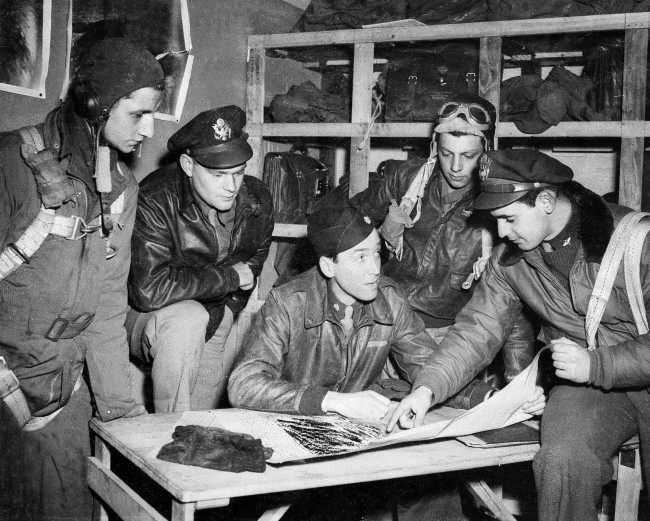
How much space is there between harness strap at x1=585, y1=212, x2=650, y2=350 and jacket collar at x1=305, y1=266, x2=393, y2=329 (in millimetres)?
999

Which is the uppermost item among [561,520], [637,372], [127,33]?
[127,33]

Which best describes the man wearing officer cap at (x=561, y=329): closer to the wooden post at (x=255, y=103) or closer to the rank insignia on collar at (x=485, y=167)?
the rank insignia on collar at (x=485, y=167)

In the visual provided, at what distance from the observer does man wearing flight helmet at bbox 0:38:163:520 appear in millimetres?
2926

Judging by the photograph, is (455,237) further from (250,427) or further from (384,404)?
(250,427)

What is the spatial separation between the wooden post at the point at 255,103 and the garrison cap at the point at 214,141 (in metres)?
1.61

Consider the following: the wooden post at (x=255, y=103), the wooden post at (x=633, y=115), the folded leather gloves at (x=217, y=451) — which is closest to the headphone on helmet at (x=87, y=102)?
the folded leather gloves at (x=217, y=451)

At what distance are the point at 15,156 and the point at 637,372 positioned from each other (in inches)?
110

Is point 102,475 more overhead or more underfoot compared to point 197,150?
more underfoot

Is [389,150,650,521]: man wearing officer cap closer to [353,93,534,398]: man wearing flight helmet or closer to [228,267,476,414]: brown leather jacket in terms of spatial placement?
[228,267,476,414]: brown leather jacket

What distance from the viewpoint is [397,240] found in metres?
4.32

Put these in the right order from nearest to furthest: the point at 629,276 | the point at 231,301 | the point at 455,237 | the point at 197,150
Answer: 1. the point at 629,276
2. the point at 197,150
3. the point at 455,237
4. the point at 231,301

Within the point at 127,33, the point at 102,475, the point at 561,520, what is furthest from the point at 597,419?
the point at 127,33

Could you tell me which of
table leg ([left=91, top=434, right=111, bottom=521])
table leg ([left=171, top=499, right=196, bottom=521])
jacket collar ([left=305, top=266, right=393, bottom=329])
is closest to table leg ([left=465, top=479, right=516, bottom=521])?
jacket collar ([left=305, top=266, right=393, bottom=329])

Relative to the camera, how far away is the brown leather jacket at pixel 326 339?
3400 millimetres
